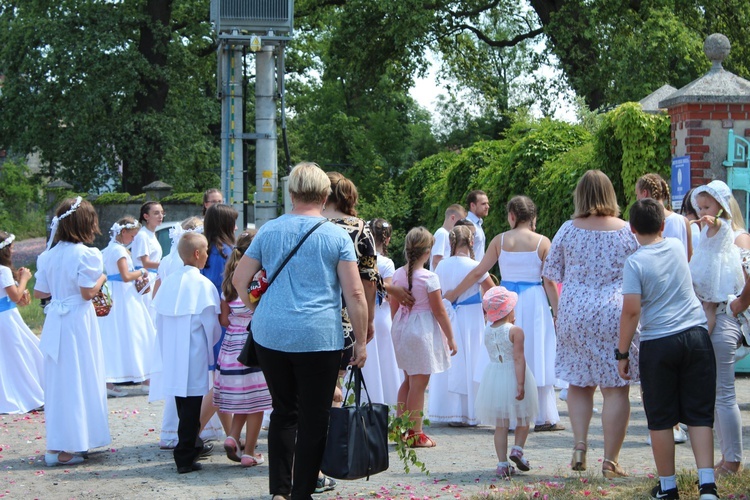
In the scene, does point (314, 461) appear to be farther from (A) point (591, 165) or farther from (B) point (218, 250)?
(A) point (591, 165)

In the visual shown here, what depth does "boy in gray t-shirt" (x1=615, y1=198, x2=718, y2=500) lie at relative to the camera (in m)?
5.51

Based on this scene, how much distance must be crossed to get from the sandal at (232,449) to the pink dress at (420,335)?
1460 millimetres

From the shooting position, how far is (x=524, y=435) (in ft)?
21.3

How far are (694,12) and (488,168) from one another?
11.8 metres

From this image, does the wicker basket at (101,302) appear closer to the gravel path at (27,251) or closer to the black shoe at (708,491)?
the black shoe at (708,491)

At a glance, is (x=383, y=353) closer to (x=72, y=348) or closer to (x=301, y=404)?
(x=72, y=348)

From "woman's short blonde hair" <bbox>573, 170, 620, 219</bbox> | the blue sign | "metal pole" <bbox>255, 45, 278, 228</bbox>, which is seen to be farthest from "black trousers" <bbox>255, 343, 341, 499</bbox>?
"metal pole" <bbox>255, 45, 278, 228</bbox>

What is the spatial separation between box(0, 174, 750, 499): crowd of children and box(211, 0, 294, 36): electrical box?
6.90 meters

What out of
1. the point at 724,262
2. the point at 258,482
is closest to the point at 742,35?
the point at 724,262

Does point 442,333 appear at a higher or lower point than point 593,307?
lower

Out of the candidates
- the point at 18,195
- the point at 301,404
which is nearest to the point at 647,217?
the point at 301,404

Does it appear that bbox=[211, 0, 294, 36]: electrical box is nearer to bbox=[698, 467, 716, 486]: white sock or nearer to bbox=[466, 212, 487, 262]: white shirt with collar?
bbox=[466, 212, 487, 262]: white shirt with collar

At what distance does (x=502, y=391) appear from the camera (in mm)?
6465

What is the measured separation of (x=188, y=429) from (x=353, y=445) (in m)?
1.80
